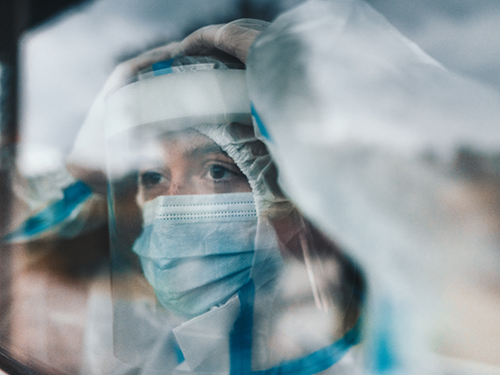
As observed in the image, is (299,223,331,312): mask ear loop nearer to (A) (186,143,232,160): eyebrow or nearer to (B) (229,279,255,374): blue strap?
(B) (229,279,255,374): blue strap

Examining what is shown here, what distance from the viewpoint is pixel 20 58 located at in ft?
4.17

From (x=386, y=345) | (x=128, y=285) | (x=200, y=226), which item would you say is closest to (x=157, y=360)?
(x=128, y=285)

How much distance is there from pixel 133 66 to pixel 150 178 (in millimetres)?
371

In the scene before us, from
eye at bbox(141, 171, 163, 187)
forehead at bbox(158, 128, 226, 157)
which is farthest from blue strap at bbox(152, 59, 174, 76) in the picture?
eye at bbox(141, 171, 163, 187)

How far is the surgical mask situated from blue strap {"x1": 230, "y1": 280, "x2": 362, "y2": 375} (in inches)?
2.0

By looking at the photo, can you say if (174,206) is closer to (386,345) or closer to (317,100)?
(317,100)

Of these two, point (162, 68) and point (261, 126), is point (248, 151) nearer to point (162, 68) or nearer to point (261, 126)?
point (261, 126)

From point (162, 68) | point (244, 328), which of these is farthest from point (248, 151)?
point (244, 328)

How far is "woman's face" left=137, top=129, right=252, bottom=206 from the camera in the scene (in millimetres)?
838

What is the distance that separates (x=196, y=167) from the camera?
2.80ft

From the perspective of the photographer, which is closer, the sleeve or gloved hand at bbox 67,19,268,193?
gloved hand at bbox 67,19,268,193

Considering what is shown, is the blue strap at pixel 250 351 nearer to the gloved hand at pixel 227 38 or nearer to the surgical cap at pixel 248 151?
the surgical cap at pixel 248 151

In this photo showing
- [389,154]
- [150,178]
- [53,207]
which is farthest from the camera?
[53,207]

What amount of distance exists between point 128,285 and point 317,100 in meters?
0.79
